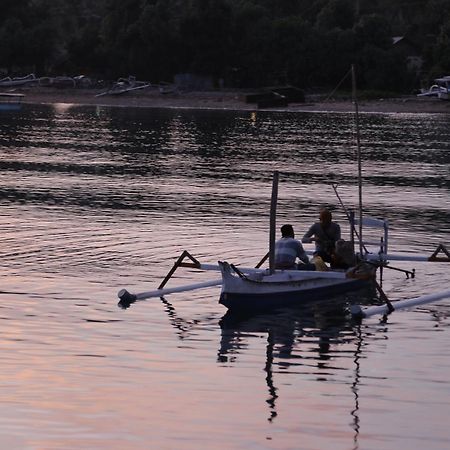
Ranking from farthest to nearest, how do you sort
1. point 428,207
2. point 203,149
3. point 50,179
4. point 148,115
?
point 148,115
point 203,149
point 50,179
point 428,207

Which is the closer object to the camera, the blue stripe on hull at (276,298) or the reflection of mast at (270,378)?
the reflection of mast at (270,378)

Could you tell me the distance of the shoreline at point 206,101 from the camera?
507 feet

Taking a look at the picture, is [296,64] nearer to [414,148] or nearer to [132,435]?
[414,148]

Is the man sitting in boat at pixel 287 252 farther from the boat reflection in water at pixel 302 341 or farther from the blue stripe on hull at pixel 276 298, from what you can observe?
the boat reflection in water at pixel 302 341

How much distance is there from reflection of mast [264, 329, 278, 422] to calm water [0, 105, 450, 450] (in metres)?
0.06

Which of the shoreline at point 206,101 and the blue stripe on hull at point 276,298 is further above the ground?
the blue stripe on hull at point 276,298

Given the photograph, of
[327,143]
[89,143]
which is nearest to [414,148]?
[327,143]

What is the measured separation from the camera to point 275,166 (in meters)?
76.3

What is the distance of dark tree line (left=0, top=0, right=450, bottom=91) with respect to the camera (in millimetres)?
160500

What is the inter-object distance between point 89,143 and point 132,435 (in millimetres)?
77293

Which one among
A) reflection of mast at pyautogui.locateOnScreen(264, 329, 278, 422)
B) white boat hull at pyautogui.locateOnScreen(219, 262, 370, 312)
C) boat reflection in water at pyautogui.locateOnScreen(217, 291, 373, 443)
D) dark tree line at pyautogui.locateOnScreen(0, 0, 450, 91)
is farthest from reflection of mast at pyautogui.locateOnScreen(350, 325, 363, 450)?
dark tree line at pyautogui.locateOnScreen(0, 0, 450, 91)

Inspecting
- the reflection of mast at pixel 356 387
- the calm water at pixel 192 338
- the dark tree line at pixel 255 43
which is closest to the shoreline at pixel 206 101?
the dark tree line at pixel 255 43

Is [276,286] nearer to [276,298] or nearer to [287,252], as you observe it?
[276,298]

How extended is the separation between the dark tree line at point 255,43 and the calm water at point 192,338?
99288 mm
